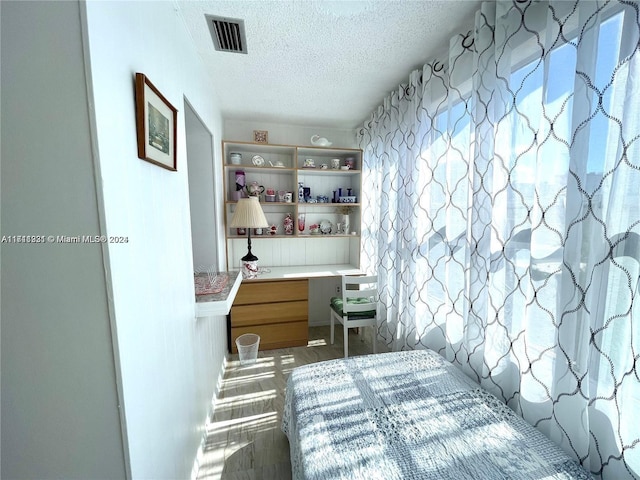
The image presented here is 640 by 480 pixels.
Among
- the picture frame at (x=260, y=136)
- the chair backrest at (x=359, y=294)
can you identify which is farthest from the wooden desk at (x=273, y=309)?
the picture frame at (x=260, y=136)

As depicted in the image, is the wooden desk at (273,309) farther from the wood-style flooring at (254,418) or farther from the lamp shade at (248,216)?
the lamp shade at (248,216)

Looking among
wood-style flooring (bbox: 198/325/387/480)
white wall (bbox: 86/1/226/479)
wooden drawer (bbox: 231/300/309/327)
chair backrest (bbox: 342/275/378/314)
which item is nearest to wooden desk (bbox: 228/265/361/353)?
wooden drawer (bbox: 231/300/309/327)

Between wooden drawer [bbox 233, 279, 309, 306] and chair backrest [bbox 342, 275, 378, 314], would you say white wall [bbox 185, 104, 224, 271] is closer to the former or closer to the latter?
wooden drawer [bbox 233, 279, 309, 306]

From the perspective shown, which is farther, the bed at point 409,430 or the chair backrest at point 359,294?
the chair backrest at point 359,294

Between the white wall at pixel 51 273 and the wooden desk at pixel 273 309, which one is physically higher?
the white wall at pixel 51 273

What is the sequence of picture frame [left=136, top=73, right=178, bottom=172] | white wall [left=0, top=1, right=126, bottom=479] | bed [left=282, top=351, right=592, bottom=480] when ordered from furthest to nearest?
bed [left=282, top=351, right=592, bottom=480] → picture frame [left=136, top=73, right=178, bottom=172] → white wall [left=0, top=1, right=126, bottom=479]

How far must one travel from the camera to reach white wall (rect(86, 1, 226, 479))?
69 cm

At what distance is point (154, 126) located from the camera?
3.05 feet

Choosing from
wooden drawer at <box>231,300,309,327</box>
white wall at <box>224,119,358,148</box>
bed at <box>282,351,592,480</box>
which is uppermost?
white wall at <box>224,119,358,148</box>

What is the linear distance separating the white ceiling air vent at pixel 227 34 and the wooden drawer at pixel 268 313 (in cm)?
214

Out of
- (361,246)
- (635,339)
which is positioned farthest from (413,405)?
(361,246)

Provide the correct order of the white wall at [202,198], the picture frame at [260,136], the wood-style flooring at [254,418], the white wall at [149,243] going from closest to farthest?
the white wall at [149,243] → the wood-style flooring at [254,418] → the white wall at [202,198] → the picture frame at [260,136]

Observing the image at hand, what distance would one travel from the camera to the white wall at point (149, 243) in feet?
2.25

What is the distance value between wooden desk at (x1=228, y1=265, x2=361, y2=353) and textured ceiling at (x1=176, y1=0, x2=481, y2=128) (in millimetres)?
1745
